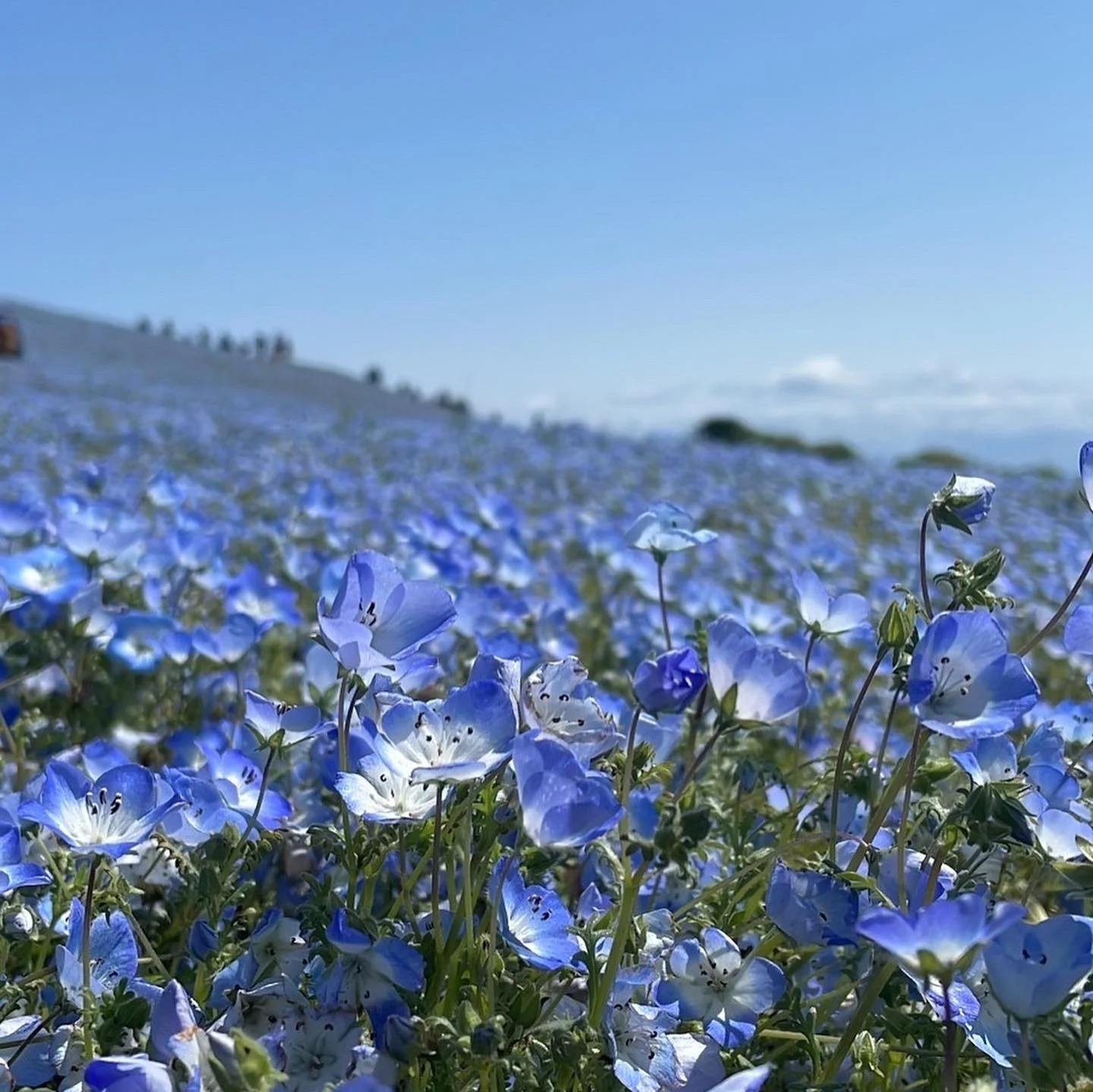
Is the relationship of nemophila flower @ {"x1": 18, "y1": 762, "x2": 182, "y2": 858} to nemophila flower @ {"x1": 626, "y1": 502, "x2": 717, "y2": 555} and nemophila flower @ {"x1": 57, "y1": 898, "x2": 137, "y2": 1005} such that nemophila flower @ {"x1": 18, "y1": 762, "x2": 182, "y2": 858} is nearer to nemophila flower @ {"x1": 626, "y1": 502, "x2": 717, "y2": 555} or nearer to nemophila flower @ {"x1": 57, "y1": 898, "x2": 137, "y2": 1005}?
nemophila flower @ {"x1": 57, "y1": 898, "x2": 137, "y2": 1005}

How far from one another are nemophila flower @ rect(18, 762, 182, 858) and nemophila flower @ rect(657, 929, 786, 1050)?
20.1 inches

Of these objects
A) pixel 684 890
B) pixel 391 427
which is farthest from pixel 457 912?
pixel 391 427

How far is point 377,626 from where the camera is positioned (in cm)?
110

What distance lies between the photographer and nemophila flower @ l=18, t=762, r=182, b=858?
1.08 meters

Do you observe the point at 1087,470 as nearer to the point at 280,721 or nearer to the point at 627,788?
the point at 627,788

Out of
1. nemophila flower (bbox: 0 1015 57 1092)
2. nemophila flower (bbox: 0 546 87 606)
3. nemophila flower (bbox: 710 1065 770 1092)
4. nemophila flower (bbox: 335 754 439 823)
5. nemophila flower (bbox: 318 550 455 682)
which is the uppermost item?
nemophila flower (bbox: 318 550 455 682)

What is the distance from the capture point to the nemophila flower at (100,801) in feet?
3.53

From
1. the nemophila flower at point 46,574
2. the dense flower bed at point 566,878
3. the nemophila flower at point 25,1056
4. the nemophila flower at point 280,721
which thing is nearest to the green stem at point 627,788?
the dense flower bed at point 566,878

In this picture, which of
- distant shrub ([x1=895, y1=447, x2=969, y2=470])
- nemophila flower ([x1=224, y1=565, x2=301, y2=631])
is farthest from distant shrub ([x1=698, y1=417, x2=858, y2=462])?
nemophila flower ([x1=224, y1=565, x2=301, y2=631])

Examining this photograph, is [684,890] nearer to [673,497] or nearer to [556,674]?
[556,674]

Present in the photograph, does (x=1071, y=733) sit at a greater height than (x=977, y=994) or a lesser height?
greater

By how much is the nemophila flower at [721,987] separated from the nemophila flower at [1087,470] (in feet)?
1.87

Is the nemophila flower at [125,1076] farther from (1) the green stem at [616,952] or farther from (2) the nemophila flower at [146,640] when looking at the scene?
(2) the nemophila flower at [146,640]

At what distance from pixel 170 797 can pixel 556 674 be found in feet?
1.27
